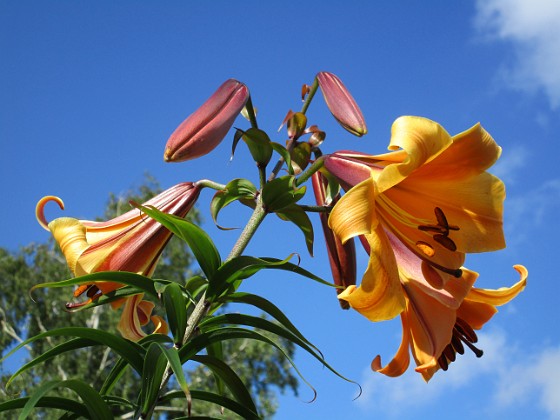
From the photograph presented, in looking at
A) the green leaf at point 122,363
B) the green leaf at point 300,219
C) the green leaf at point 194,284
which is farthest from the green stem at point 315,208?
the green leaf at point 122,363

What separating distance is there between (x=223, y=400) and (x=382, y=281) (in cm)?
33

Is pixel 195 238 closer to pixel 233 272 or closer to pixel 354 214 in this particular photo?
pixel 233 272

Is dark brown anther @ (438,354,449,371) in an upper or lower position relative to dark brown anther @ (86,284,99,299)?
lower

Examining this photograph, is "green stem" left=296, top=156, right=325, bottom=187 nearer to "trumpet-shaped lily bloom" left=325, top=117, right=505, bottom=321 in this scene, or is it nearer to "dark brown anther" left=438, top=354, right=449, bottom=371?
"trumpet-shaped lily bloom" left=325, top=117, right=505, bottom=321

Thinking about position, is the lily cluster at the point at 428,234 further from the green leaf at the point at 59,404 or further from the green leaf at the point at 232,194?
the green leaf at the point at 59,404

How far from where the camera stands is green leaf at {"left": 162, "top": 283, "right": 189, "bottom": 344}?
1.15m

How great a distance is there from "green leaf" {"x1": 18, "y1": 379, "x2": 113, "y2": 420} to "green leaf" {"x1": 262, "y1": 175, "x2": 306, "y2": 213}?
42 centimetres

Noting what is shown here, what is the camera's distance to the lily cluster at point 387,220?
1.20 meters

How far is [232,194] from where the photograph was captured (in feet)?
4.31

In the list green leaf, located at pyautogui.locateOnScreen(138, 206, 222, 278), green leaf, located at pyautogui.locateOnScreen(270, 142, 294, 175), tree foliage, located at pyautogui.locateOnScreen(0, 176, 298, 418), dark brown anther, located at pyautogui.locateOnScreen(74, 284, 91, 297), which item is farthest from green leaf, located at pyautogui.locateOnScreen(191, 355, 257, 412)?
tree foliage, located at pyautogui.locateOnScreen(0, 176, 298, 418)

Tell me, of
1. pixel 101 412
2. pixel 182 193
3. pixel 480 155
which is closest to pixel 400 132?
pixel 480 155

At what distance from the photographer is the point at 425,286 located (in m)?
1.31

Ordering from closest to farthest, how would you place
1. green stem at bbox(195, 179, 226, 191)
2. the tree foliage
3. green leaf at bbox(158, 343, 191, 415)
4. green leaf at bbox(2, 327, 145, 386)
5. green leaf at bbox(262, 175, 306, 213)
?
green leaf at bbox(158, 343, 191, 415), green leaf at bbox(2, 327, 145, 386), green leaf at bbox(262, 175, 306, 213), green stem at bbox(195, 179, 226, 191), the tree foliage

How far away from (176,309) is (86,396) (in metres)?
0.19
